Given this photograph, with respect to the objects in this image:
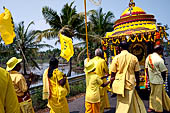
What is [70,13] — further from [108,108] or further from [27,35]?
[108,108]

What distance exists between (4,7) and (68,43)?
199 centimetres

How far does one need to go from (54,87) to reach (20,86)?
86 centimetres

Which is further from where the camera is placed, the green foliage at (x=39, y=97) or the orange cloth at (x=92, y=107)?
the green foliage at (x=39, y=97)

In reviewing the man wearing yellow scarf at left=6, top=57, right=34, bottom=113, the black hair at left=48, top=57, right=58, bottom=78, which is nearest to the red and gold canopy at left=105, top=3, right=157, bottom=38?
the black hair at left=48, top=57, right=58, bottom=78

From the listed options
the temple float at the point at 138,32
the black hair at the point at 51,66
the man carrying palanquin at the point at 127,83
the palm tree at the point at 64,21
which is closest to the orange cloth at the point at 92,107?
the man carrying palanquin at the point at 127,83

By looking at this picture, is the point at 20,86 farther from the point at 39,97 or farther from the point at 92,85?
the point at 39,97

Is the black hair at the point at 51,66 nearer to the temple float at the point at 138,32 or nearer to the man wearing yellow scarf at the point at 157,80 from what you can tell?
the man wearing yellow scarf at the point at 157,80

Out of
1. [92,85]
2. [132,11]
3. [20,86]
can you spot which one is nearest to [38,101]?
[92,85]

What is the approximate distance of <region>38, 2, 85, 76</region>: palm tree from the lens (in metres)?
13.5

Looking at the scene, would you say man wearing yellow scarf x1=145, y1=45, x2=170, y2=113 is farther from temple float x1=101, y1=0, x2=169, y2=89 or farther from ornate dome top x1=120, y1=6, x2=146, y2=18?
ornate dome top x1=120, y1=6, x2=146, y2=18

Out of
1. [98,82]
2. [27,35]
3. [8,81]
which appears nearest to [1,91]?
[8,81]

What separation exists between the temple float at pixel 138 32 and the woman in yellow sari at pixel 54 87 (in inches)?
137

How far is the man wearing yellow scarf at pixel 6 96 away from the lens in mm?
1402

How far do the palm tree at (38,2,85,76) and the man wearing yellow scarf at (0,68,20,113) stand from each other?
11944mm
